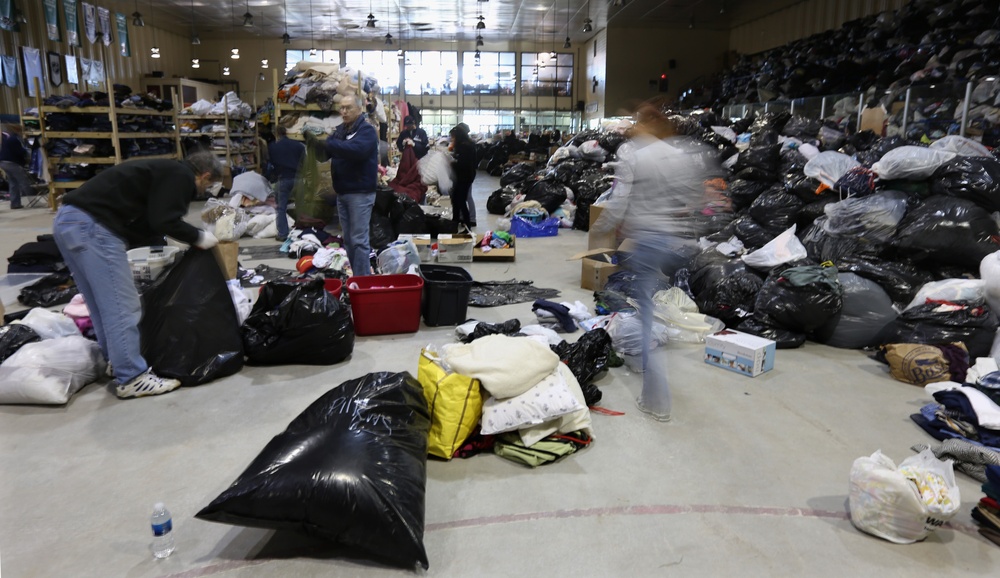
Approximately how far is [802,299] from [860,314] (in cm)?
41

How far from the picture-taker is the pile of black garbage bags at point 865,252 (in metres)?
3.97

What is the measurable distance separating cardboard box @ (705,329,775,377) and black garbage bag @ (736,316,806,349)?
0.30 meters

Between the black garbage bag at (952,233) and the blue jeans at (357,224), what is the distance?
371 centimetres

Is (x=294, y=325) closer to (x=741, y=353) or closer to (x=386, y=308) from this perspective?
(x=386, y=308)

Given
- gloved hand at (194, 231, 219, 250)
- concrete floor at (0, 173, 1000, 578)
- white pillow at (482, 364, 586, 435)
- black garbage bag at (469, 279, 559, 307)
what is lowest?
concrete floor at (0, 173, 1000, 578)

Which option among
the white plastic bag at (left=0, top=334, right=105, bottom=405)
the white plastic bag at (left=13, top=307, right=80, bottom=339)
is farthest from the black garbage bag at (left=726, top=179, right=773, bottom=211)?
the white plastic bag at (left=13, top=307, right=80, bottom=339)

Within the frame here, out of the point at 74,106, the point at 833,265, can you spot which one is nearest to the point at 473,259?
the point at 833,265

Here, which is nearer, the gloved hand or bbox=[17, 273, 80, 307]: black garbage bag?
the gloved hand

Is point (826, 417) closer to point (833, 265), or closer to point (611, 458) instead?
point (611, 458)

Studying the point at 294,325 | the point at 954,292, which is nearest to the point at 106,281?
the point at 294,325

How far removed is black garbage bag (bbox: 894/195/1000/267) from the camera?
4039 mm

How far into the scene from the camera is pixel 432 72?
2447 centimetres

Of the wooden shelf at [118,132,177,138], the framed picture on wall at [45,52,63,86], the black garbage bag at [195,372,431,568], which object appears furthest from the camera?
the framed picture on wall at [45,52,63,86]

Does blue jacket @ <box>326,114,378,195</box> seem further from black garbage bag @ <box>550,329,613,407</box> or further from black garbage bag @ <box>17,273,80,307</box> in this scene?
black garbage bag @ <box>17,273,80,307</box>
